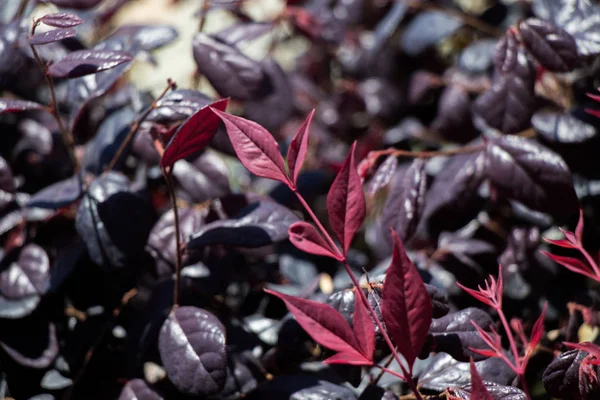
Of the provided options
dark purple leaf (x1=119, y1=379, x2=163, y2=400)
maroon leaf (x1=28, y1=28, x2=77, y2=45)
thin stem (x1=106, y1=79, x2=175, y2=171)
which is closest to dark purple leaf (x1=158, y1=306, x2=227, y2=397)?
dark purple leaf (x1=119, y1=379, x2=163, y2=400)

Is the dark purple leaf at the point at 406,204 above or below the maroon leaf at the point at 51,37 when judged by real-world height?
below

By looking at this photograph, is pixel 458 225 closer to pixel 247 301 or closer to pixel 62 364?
pixel 247 301

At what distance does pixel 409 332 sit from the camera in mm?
664

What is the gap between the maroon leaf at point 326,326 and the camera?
664 millimetres

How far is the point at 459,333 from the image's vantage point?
2.56ft

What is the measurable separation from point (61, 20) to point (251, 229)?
40 centimetres

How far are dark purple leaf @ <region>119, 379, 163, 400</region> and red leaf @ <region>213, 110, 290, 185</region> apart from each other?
41 cm

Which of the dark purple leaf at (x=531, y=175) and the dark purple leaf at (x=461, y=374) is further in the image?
the dark purple leaf at (x=531, y=175)

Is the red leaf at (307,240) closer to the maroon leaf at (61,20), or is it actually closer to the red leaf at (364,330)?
the red leaf at (364,330)

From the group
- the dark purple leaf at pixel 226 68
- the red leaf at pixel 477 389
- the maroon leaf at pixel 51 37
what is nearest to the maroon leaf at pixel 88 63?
the maroon leaf at pixel 51 37

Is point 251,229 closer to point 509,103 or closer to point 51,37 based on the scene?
point 51,37

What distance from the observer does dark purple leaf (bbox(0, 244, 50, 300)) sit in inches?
38.6

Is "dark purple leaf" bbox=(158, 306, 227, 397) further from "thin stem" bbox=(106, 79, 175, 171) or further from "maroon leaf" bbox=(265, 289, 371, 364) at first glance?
"thin stem" bbox=(106, 79, 175, 171)

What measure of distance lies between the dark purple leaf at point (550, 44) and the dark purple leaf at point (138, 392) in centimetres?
86
